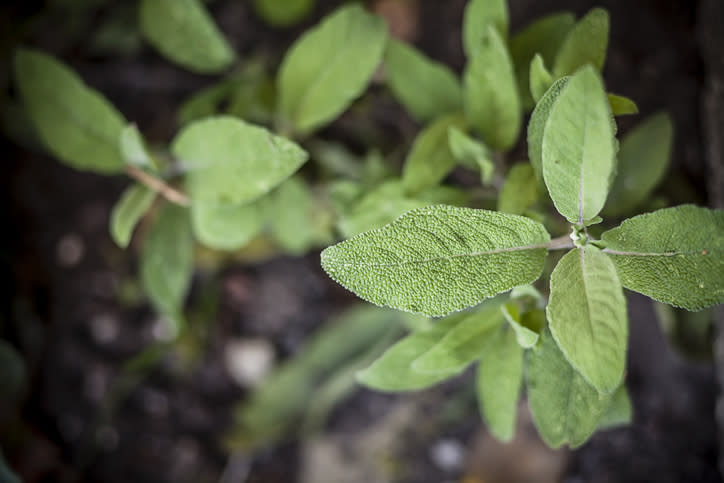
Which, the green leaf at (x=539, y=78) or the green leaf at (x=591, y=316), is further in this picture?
the green leaf at (x=539, y=78)

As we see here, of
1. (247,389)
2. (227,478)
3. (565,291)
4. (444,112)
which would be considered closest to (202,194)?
(444,112)

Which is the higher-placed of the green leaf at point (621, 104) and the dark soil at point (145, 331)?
the green leaf at point (621, 104)

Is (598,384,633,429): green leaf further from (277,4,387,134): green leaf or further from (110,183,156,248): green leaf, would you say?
(110,183,156,248): green leaf

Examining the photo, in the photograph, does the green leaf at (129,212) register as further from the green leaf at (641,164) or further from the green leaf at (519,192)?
the green leaf at (641,164)

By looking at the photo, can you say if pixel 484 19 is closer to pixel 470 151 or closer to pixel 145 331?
pixel 470 151

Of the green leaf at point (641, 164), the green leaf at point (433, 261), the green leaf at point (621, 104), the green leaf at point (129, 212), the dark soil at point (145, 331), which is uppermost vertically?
the green leaf at point (621, 104)

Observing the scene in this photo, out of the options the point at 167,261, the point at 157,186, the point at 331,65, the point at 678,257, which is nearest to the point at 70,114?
the point at 157,186

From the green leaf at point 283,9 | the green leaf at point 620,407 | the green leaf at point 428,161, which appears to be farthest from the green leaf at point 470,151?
the green leaf at point 283,9
